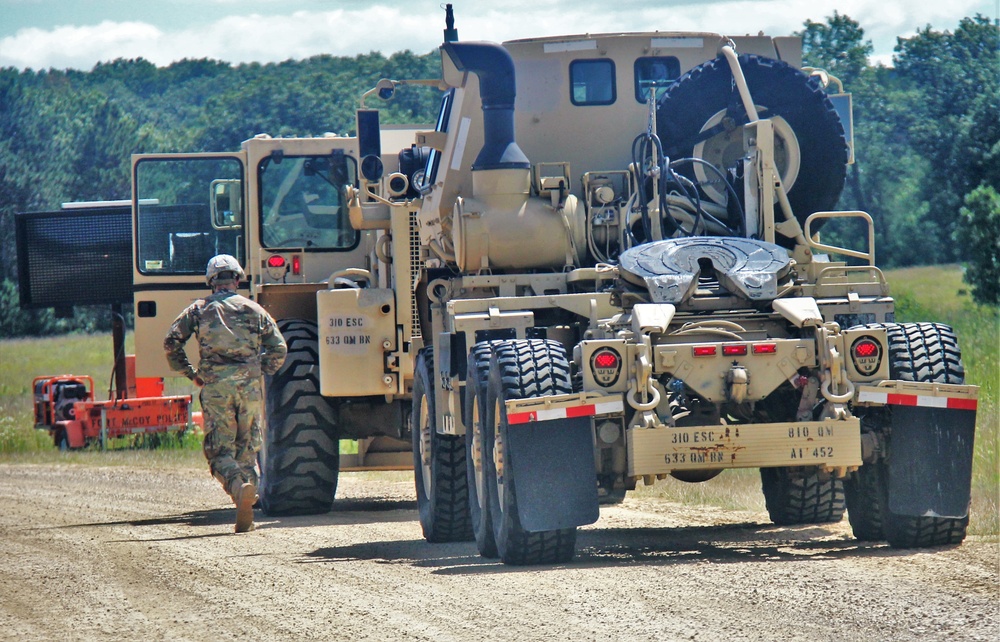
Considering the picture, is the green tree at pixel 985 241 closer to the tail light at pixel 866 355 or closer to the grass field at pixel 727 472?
the grass field at pixel 727 472

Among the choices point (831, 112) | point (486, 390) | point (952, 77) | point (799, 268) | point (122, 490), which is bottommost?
point (122, 490)

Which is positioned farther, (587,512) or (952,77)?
(952,77)

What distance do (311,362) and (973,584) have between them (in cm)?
663

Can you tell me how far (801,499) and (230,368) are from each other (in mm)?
4079

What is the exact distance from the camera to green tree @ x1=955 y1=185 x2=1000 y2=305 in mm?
35688

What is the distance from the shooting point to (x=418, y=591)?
8.48 meters

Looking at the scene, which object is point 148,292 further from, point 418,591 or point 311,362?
point 418,591

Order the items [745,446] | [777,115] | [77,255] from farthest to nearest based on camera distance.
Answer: [77,255] < [777,115] < [745,446]

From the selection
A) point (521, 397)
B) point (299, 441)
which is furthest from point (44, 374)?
point (521, 397)

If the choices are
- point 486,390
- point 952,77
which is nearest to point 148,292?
point 486,390

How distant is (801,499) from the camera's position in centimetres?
1185

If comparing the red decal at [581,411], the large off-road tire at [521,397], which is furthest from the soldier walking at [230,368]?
the red decal at [581,411]

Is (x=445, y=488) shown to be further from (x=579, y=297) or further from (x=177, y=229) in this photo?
(x=177, y=229)

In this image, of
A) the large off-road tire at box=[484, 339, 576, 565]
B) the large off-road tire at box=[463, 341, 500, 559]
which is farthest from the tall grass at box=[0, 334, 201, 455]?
the large off-road tire at box=[484, 339, 576, 565]
